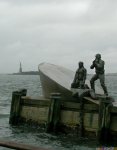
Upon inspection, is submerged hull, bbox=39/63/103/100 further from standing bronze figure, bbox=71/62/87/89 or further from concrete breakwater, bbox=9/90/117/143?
concrete breakwater, bbox=9/90/117/143

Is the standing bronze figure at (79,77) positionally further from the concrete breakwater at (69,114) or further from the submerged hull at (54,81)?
the concrete breakwater at (69,114)

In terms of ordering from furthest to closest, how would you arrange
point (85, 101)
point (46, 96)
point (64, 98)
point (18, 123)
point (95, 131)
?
point (46, 96) → point (18, 123) → point (64, 98) → point (85, 101) → point (95, 131)

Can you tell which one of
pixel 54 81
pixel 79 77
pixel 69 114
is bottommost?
pixel 69 114

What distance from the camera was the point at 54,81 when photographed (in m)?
20.2

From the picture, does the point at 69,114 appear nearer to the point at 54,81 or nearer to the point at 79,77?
the point at 79,77

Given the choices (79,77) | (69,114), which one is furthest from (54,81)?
(69,114)

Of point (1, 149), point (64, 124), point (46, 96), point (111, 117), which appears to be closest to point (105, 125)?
point (111, 117)

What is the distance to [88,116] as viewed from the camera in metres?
16.3

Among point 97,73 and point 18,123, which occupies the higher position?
point 97,73

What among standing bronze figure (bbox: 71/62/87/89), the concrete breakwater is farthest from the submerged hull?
the concrete breakwater

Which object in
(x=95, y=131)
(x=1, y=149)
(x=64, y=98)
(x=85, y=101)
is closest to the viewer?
(x=1, y=149)

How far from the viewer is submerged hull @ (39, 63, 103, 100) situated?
19.3 meters

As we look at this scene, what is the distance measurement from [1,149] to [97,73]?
6479 millimetres

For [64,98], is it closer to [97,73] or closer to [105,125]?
[97,73]
